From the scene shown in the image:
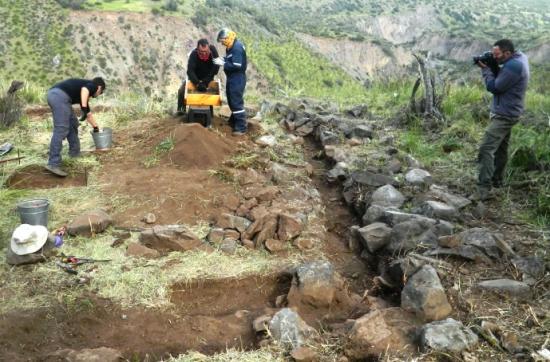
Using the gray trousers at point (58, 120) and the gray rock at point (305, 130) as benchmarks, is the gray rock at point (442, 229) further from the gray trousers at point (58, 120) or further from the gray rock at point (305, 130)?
the gray trousers at point (58, 120)

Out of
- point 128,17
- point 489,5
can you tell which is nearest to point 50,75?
point 128,17

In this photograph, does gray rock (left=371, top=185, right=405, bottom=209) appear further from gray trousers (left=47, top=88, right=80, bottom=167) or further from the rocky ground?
gray trousers (left=47, top=88, right=80, bottom=167)

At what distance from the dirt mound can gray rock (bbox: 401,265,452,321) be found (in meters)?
4.06

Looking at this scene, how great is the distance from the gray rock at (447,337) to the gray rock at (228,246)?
6.14 feet

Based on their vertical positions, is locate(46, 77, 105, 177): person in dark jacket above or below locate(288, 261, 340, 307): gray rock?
above

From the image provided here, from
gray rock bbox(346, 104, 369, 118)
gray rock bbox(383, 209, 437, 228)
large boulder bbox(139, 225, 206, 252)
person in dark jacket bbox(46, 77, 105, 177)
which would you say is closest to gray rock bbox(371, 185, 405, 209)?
gray rock bbox(383, 209, 437, 228)

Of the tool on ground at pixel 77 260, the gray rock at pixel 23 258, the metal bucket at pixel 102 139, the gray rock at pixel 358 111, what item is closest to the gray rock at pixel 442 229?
the tool on ground at pixel 77 260

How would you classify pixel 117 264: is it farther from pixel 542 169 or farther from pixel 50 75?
pixel 50 75

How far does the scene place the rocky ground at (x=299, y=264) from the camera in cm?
306

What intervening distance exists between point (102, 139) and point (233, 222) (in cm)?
299

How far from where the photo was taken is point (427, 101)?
7996 mm

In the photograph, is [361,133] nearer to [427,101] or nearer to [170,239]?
[427,101]

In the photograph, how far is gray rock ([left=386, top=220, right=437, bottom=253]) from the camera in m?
4.05

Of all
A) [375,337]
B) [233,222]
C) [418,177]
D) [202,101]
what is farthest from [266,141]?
[375,337]
